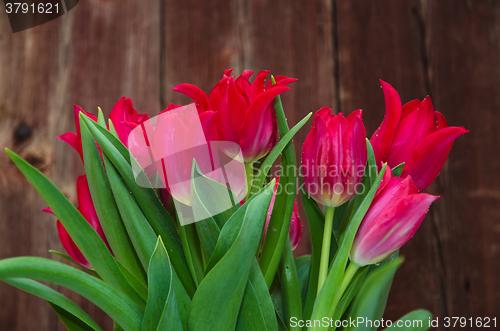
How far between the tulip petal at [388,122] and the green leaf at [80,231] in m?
0.19

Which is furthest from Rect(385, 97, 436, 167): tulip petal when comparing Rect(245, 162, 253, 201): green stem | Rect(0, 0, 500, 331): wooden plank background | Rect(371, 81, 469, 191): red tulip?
Rect(0, 0, 500, 331): wooden plank background

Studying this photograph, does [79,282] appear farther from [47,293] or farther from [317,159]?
[317,159]

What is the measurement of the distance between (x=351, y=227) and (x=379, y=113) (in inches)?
18.1

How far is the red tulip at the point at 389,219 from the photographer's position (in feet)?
0.75

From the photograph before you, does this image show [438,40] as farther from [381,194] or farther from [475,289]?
[381,194]

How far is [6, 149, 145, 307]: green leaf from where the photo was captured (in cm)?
24

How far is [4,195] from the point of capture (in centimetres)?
62

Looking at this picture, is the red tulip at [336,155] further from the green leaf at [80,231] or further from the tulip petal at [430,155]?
the green leaf at [80,231]

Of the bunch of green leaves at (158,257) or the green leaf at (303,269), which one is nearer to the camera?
the bunch of green leaves at (158,257)

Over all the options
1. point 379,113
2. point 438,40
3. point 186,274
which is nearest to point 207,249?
point 186,274

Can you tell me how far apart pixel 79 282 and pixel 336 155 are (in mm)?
167

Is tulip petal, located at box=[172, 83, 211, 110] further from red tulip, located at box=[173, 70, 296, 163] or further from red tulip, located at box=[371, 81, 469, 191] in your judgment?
red tulip, located at box=[371, 81, 469, 191]

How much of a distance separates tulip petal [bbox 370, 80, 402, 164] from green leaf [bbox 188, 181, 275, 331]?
9 cm

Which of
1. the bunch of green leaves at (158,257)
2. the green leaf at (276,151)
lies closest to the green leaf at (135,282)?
the bunch of green leaves at (158,257)
